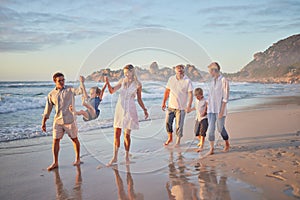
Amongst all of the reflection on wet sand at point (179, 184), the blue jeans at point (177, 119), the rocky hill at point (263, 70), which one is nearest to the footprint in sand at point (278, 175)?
the reflection on wet sand at point (179, 184)

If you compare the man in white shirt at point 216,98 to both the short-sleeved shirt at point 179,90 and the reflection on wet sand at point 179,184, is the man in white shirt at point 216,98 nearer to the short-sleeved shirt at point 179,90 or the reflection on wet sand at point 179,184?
the short-sleeved shirt at point 179,90

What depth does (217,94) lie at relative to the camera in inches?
227

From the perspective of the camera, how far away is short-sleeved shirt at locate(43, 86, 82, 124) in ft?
16.9

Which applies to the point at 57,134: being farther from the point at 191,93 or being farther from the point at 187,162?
the point at 191,93

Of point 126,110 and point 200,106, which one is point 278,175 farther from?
point 126,110

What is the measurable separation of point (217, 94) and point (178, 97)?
954 millimetres

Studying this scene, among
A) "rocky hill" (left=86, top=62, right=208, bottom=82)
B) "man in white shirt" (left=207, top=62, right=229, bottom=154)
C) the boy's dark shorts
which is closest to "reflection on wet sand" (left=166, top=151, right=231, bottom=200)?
"man in white shirt" (left=207, top=62, right=229, bottom=154)

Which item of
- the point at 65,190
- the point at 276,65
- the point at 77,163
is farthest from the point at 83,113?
the point at 276,65

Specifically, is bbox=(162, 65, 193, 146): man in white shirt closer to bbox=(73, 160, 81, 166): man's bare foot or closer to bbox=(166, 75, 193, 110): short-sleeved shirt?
bbox=(166, 75, 193, 110): short-sleeved shirt

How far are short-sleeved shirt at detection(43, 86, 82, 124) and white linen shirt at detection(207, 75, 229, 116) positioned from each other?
2.46 metres

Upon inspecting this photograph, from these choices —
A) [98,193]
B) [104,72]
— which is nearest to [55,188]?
[98,193]

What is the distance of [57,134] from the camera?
526 centimetres

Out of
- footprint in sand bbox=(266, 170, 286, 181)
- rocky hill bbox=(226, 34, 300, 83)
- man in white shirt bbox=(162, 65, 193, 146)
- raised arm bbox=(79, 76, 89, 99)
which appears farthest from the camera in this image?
rocky hill bbox=(226, 34, 300, 83)

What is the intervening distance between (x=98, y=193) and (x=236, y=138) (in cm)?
441
